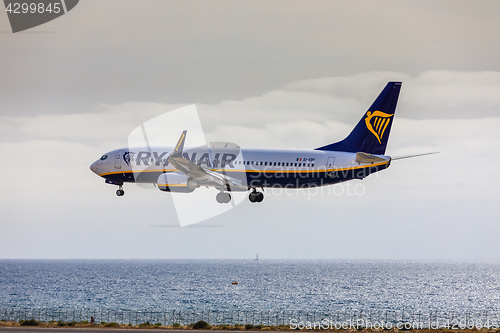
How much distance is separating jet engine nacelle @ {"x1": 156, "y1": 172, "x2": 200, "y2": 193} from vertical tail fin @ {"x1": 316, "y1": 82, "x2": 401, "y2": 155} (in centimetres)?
1392

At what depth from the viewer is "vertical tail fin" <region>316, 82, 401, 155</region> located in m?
55.5

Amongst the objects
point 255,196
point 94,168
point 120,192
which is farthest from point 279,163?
point 94,168

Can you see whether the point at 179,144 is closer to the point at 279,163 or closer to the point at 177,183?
the point at 177,183

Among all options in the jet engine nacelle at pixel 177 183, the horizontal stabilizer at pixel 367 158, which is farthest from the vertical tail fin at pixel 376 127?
the jet engine nacelle at pixel 177 183

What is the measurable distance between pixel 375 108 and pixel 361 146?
3.80 meters

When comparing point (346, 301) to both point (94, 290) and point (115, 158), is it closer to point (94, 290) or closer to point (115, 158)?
point (94, 290)

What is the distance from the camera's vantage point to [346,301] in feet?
505

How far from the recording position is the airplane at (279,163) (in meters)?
53.2

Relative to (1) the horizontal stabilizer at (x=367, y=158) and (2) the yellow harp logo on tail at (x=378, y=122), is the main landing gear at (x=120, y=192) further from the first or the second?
(2) the yellow harp logo on tail at (x=378, y=122)

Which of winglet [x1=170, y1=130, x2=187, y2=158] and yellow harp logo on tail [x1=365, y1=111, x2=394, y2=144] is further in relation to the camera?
yellow harp logo on tail [x1=365, y1=111, x2=394, y2=144]

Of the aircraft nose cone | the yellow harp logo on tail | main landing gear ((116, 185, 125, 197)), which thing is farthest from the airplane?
the aircraft nose cone

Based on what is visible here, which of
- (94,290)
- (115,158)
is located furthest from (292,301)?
(115,158)

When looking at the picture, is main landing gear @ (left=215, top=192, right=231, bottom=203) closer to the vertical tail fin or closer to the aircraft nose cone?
the vertical tail fin

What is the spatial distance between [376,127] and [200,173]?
16409 millimetres
